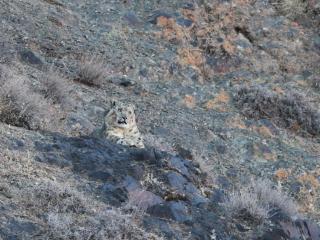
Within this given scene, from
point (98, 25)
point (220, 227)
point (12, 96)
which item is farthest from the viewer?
point (98, 25)

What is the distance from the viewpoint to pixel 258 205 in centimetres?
711

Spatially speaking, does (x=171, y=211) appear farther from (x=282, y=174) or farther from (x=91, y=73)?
(x=91, y=73)

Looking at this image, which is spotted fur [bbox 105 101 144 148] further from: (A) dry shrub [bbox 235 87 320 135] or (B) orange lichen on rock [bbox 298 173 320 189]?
(A) dry shrub [bbox 235 87 320 135]

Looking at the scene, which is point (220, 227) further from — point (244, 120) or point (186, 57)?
point (186, 57)

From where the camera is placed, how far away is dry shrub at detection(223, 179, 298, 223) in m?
6.90

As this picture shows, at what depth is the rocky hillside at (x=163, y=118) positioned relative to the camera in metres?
6.05

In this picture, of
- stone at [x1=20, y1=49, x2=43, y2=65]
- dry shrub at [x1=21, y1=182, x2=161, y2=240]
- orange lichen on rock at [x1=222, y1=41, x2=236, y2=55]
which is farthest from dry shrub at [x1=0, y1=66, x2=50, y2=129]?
orange lichen on rock at [x1=222, y1=41, x2=236, y2=55]

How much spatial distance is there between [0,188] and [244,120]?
704 cm

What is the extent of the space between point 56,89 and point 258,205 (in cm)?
427

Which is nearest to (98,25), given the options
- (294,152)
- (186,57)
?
(186,57)

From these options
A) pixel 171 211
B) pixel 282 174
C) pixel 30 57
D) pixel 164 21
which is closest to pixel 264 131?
pixel 282 174

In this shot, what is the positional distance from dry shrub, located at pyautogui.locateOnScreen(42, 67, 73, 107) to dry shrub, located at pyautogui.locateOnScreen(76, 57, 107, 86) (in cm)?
87

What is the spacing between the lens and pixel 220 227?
21.8ft

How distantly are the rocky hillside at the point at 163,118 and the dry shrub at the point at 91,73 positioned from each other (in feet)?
0.08
